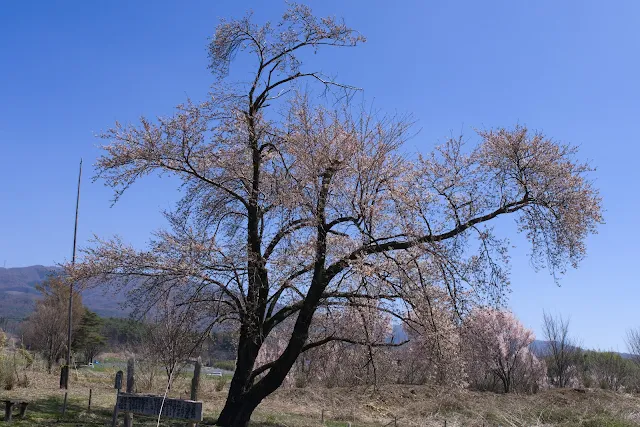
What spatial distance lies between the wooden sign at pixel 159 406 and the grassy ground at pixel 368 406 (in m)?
2.37

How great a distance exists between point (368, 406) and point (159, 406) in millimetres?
12551

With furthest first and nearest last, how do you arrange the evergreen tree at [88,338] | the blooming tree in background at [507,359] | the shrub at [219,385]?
the evergreen tree at [88,338] → the blooming tree in background at [507,359] → the shrub at [219,385]

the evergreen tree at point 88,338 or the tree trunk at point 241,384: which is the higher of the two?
the tree trunk at point 241,384

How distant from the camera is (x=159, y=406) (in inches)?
404

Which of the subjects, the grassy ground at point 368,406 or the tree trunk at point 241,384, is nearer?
the tree trunk at point 241,384

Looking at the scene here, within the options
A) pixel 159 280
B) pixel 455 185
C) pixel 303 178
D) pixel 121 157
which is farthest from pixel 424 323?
pixel 121 157

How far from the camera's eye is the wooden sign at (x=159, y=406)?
10023 mm

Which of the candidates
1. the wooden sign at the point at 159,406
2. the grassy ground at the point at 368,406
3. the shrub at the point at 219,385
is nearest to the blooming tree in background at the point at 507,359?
the grassy ground at the point at 368,406

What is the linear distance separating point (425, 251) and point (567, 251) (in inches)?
128

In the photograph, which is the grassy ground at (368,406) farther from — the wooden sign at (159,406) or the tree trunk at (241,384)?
the wooden sign at (159,406)

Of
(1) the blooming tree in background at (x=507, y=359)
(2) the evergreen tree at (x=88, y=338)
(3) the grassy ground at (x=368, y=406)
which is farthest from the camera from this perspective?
(2) the evergreen tree at (x=88, y=338)

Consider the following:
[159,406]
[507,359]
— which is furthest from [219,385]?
[507,359]

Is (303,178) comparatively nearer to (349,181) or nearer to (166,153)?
(349,181)

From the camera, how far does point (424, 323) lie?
1185 cm
